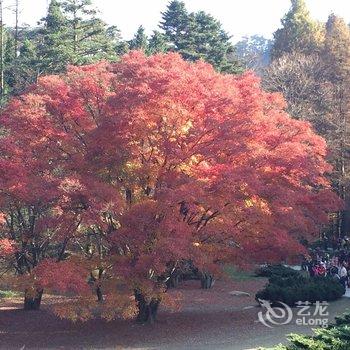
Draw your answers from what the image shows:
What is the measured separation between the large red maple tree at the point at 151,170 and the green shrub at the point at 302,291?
5.99 ft

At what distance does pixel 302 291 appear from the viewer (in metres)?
20.5

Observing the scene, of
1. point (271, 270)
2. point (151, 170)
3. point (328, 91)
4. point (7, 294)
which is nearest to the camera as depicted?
point (151, 170)

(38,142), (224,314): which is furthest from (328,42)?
(38,142)

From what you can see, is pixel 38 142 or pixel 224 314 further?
pixel 224 314

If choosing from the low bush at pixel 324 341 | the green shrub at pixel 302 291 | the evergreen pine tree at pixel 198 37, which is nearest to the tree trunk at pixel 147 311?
the green shrub at pixel 302 291

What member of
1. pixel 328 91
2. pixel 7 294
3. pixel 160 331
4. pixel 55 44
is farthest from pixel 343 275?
pixel 55 44

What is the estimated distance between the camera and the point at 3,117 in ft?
59.8

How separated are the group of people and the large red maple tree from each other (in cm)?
583

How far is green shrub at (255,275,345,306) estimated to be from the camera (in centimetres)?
2022

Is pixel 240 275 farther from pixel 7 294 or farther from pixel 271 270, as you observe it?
pixel 7 294

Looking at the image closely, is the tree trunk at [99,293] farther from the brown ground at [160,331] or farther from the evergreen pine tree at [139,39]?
the evergreen pine tree at [139,39]

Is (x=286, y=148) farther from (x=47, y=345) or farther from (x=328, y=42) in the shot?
(x=328, y=42)

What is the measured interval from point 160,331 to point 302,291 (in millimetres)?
5503

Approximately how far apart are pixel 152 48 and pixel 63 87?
2774cm
